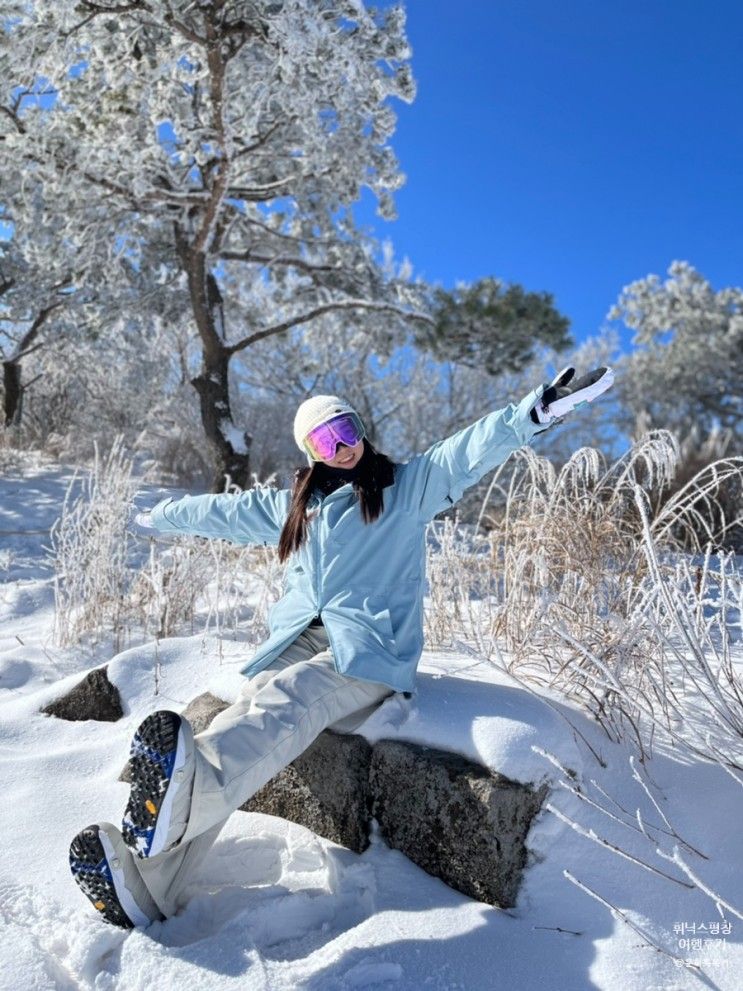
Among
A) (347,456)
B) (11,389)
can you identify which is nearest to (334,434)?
(347,456)

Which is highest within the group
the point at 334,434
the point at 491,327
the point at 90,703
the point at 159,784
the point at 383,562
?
the point at 491,327

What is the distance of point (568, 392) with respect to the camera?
70.7 inches

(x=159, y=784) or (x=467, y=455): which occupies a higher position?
(x=467, y=455)

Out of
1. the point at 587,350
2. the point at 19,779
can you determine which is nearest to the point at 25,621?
the point at 19,779

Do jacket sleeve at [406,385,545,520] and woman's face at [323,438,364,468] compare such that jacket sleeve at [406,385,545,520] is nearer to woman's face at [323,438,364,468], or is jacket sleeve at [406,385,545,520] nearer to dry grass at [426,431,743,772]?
woman's face at [323,438,364,468]

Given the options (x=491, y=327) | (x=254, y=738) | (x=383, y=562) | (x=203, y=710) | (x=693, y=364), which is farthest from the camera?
(x=693, y=364)

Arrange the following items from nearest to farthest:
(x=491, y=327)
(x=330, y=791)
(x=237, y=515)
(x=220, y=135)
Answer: (x=330, y=791) < (x=237, y=515) < (x=220, y=135) < (x=491, y=327)

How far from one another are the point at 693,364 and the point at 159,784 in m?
13.2

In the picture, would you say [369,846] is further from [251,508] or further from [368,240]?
[368,240]

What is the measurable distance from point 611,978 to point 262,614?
2057 mm

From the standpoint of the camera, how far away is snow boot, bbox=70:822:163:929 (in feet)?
4.70

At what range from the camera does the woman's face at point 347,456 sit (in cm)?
208

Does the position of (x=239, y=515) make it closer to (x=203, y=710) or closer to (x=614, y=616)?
(x=203, y=710)

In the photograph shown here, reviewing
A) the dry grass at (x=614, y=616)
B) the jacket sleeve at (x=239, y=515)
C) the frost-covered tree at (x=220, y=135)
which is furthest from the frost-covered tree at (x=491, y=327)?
the jacket sleeve at (x=239, y=515)
